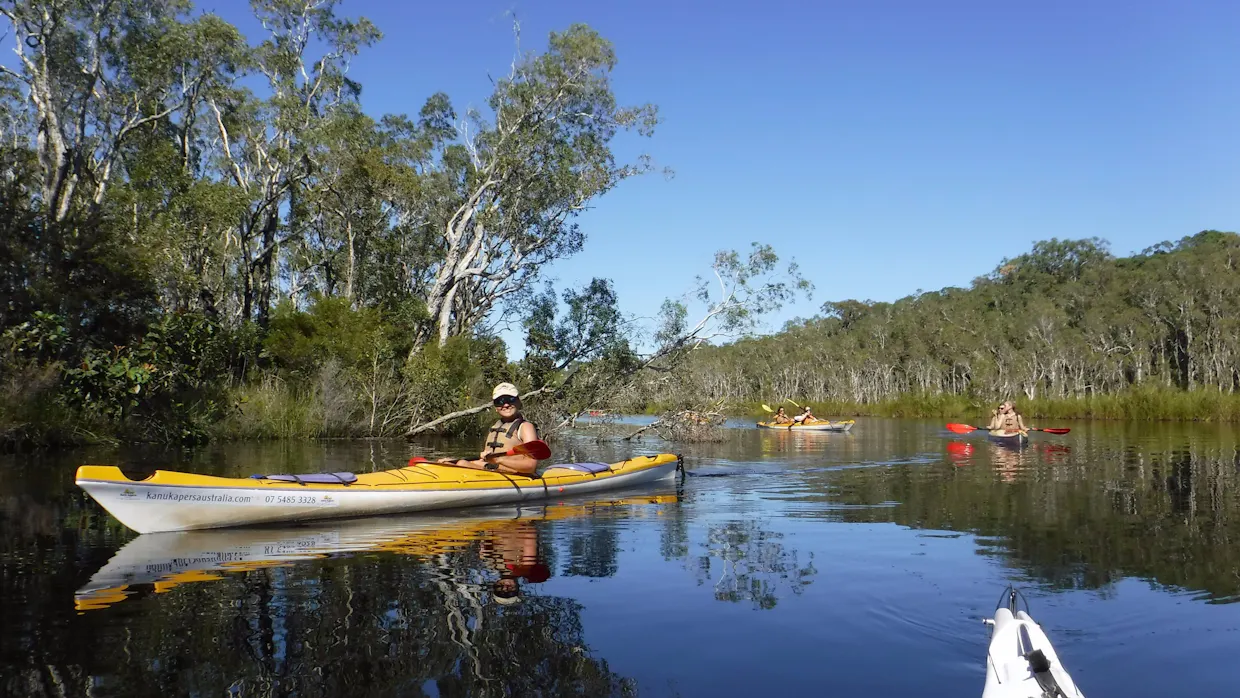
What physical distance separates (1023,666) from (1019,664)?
0.02 metres

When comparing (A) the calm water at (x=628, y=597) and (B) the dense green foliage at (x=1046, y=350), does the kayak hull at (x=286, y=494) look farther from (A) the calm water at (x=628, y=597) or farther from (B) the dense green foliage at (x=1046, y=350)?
(B) the dense green foliage at (x=1046, y=350)

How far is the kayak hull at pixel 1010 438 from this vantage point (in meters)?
23.2

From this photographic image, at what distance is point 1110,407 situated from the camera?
137ft

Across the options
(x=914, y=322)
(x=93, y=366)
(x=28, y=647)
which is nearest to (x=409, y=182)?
(x=93, y=366)

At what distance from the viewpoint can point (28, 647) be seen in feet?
15.4

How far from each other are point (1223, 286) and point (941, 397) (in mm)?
17699

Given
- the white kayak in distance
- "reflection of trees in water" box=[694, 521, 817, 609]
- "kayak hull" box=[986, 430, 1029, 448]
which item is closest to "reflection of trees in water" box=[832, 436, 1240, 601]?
"reflection of trees in water" box=[694, 521, 817, 609]

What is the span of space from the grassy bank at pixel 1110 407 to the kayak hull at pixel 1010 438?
7.22 m

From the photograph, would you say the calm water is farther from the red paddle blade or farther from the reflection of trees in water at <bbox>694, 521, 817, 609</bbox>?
the red paddle blade

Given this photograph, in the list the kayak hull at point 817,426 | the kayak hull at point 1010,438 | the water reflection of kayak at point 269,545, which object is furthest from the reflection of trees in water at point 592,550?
the kayak hull at point 817,426

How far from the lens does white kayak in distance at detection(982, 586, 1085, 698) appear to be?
3.31 metres

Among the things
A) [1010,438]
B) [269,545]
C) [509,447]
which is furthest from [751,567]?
[1010,438]

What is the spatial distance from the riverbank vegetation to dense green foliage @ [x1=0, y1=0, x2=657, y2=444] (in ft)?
0.24

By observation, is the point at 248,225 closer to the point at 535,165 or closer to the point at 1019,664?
the point at 535,165
